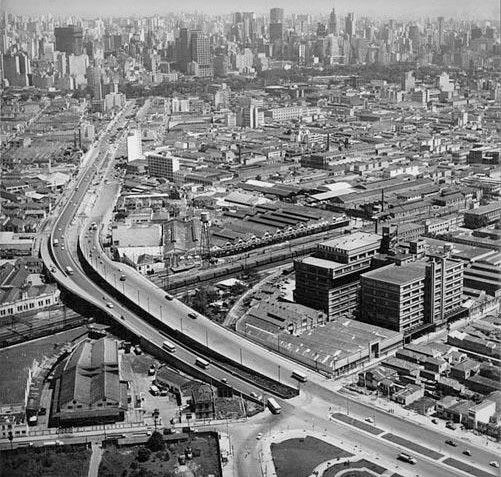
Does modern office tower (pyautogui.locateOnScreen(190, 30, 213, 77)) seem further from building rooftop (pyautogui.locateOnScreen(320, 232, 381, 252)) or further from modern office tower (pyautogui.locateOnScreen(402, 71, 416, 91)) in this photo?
building rooftop (pyautogui.locateOnScreen(320, 232, 381, 252))

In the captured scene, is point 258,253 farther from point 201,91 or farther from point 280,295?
point 201,91

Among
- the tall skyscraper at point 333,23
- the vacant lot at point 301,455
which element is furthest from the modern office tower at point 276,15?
the vacant lot at point 301,455

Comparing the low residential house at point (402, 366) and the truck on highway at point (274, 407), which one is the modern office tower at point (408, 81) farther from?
the truck on highway at point (274, 407)

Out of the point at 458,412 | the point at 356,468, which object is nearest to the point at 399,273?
the point at 458,412

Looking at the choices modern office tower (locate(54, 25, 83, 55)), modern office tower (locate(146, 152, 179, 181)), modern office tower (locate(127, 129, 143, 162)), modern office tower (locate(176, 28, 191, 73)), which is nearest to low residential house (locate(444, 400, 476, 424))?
modern office tower (locate(146, 152, 179, 181))

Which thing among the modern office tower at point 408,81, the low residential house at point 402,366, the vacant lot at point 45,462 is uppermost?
the modern office tower at point 408,81

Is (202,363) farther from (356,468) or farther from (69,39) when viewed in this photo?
(69,39)
